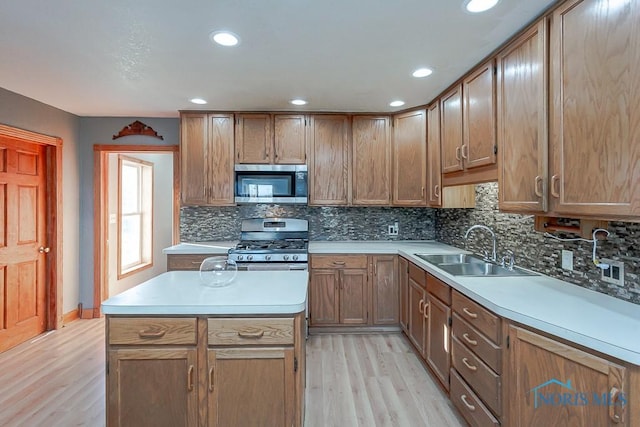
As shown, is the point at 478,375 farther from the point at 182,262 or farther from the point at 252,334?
the point at 182,262

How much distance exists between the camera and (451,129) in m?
2.85

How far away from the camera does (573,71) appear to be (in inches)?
60.8

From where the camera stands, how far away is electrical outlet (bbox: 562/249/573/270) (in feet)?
6.30

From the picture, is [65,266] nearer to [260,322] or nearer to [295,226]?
[295,226]

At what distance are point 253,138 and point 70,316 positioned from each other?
296cm

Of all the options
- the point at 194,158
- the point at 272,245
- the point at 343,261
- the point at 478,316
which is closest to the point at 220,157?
the point at 194,158

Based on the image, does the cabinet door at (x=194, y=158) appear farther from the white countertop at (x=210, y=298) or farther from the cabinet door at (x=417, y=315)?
the cabinet door at (x=417, y=315)

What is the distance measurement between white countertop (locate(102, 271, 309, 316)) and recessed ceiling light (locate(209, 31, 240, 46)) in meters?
1.50

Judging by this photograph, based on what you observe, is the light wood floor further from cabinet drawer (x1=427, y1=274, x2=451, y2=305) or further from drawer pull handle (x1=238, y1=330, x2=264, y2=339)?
drawer pull handle (x1=238, y1=330, x2=264, y2=339)

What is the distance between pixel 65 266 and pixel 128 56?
270 centimetres

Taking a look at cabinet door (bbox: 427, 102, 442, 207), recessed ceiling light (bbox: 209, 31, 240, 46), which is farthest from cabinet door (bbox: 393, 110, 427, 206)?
recessed ceiling light (bbox: 209, 31, 240, 46)

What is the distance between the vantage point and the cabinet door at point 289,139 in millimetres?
3602

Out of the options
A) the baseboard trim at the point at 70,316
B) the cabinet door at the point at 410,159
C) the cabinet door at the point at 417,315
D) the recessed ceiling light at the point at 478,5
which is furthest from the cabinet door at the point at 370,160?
the baseboard trim at the point at 70,316

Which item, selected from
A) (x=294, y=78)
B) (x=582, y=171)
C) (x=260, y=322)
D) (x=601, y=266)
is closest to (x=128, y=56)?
(x=294, y=78)
